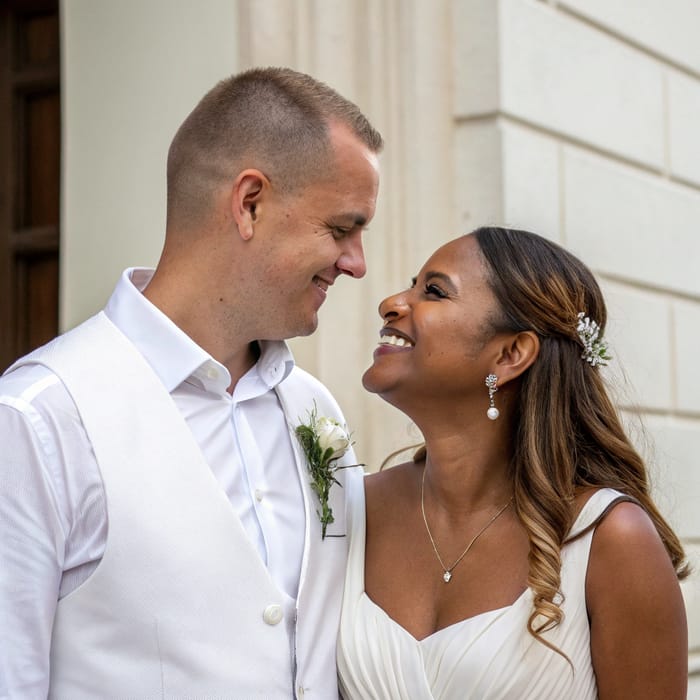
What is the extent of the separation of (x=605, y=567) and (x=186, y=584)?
1.03 metres

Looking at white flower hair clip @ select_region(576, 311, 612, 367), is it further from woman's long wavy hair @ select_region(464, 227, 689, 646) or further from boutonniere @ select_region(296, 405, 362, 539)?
boutonniere @ select_region(296, 405, 362, 539)

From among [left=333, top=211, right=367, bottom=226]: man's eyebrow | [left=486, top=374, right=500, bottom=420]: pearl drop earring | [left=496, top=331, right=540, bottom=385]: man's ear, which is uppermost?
[left=333, top=211, right=367, bottom=226]: man's eyebrow

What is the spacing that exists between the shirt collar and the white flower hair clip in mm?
1024

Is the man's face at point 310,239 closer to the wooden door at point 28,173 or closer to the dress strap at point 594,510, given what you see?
the dress strap at point 594,510

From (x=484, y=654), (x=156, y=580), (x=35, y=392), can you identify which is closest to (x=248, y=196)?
(x=35, y=392)

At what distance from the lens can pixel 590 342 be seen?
132 inches

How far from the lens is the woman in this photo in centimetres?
299

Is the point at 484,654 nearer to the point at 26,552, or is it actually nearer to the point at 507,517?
the point at 507,517

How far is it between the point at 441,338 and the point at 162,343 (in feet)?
2.58

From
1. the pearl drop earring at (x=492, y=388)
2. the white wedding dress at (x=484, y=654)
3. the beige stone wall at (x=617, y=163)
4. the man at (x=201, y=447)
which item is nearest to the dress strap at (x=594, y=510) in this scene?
the white wedding dress at (x=484, y=654)

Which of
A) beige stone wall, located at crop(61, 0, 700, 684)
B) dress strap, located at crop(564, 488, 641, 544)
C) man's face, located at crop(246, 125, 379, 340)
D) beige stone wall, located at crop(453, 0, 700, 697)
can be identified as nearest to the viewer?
man's face, located at crop(246, 125, 379, 340)

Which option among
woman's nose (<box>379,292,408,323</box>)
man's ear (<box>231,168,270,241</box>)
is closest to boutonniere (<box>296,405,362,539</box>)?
woman's nose (<box>379,292,408,323</box>)

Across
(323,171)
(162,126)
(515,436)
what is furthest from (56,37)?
(515,436)

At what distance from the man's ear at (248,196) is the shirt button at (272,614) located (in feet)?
2.82
